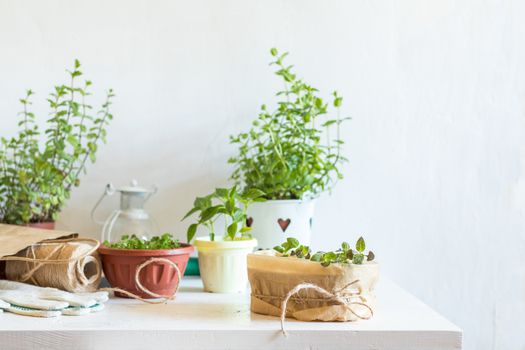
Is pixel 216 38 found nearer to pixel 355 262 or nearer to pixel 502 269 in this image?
pixel 355 262

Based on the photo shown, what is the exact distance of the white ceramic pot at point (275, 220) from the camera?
4.83 feet

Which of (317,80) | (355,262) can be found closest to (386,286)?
(355,262)

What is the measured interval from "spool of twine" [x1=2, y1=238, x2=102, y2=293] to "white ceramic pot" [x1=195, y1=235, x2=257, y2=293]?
20 cm

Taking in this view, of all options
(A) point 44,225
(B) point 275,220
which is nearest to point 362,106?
(B) point 275,220

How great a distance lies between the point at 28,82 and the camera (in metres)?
1.64

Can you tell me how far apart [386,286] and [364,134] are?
1.29 feet

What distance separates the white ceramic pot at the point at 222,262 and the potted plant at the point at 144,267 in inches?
2.2

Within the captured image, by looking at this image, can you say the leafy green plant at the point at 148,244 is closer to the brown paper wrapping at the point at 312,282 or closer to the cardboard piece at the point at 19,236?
the cardboard piece at the point at 19,236

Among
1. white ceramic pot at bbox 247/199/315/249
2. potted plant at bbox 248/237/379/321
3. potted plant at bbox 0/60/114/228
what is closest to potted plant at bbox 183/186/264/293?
white ceramic pot at bbox 247/199/315/249

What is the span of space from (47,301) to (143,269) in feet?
0.62

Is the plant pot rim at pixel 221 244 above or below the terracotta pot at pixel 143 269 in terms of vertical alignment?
above

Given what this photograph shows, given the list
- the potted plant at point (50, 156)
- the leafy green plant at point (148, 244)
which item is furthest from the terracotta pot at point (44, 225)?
the leafy green plant at point (148, 244)

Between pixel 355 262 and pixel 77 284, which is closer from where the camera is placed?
pixel 355 262

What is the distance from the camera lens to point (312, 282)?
1.10 metres
